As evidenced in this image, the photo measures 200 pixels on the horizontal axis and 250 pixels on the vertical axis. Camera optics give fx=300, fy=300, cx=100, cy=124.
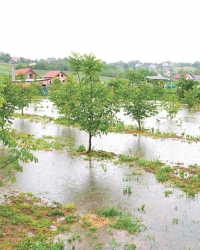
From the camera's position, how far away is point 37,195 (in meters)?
10.8

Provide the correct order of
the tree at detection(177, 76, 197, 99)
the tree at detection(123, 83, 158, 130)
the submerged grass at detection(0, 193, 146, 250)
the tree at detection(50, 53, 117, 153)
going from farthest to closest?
the tree at detection(177, 76, 197, 99) → the tree at detection(123, 83, 158, 130) → the tree at detection(50, 53, 117, 153) → the submerged grass at detection(0, 193, 146, 250)

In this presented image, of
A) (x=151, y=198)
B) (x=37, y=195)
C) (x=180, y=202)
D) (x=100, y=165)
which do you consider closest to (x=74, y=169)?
(x=100, y=165)

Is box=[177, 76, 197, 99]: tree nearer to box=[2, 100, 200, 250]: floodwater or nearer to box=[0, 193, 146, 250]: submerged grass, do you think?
box=[2, 100, 200, 250]: floodwater

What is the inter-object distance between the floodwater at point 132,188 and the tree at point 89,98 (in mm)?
2057

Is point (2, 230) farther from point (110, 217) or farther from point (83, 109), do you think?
point (83, 109)

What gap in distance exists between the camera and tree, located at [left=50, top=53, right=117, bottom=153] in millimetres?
14734

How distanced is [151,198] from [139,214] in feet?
4.58

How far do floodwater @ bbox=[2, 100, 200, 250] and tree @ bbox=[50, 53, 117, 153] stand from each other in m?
2.06

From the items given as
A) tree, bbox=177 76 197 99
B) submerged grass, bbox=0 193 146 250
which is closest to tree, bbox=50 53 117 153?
submerged grass, bbox=0 193 146 250

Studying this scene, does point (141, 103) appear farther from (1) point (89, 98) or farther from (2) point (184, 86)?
(2) point (184, 86)

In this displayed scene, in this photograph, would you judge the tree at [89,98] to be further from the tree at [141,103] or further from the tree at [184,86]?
the tree at [184,86]

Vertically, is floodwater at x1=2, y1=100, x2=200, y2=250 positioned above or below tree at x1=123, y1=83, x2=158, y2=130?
below

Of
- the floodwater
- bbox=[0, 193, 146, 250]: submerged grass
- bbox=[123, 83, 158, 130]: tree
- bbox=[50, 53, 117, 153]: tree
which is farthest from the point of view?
bbox=[123, 83, 158, 130]: tree

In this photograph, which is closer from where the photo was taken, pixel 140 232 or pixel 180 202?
pixel 140 232
